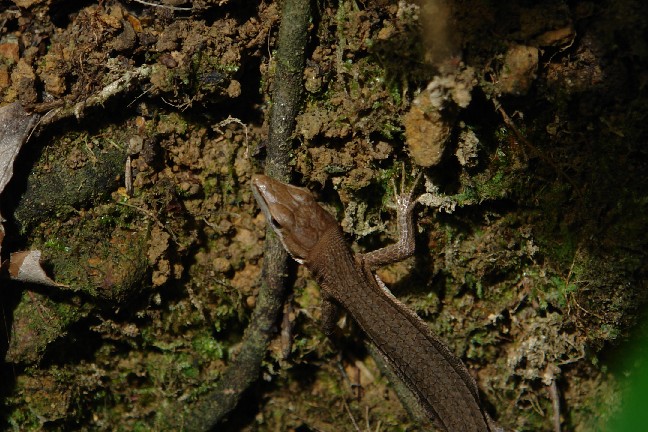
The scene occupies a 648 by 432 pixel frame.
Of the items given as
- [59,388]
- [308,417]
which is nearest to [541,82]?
[308,417]

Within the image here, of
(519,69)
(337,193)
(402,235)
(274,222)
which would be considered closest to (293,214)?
(274,222)

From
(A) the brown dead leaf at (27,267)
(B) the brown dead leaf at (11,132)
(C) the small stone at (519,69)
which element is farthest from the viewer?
(A) the brown dead leaf at (27,267)

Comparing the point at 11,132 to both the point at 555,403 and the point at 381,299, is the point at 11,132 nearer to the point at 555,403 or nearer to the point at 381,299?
the point at 381,299

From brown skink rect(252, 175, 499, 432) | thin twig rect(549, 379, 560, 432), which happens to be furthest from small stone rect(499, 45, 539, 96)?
thin twig rect(549, 379, 560, 432)

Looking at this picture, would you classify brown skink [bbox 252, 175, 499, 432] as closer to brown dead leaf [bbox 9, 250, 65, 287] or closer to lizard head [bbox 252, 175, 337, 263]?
lizard head [bbox 252, 175, 337, 263]

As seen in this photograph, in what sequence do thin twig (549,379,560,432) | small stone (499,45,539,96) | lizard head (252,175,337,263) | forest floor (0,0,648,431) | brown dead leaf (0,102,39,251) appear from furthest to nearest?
thin twig (549,379,560,432), lizard head (252,175,337,263), brown dead leaf (0,102,39,251), forest floor (0,0,648,431), small stone (499,45,539,96)

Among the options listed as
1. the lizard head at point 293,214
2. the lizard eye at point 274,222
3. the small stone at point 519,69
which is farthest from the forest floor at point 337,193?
the lizard eye at point 274,222

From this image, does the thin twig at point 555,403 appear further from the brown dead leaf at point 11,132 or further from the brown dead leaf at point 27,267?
the brown dead leaf at point 11,132
